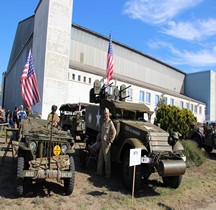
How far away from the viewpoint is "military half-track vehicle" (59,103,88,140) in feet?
52.4

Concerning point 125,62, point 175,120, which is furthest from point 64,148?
point 125,62

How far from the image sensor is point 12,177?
740 cm

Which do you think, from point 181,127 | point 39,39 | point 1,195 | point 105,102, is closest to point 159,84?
point 39,39

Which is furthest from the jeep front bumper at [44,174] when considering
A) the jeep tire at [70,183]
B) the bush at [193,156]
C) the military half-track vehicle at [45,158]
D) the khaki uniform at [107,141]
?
the bush at [193,156]

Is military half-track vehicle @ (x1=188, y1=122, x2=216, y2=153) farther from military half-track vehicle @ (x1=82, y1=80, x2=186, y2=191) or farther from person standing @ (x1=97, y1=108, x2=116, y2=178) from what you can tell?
person standing @ (x1=97, y1=108, x2=116, y2=178)

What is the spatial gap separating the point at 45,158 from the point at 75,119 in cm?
1017

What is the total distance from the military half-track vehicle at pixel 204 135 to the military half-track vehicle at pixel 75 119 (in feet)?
18.9

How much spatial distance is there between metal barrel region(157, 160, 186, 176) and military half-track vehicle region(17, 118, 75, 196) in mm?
1985

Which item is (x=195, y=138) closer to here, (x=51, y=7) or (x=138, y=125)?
(x=138, y=125)

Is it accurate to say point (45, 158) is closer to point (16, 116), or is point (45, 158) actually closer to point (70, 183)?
point (70, 183)

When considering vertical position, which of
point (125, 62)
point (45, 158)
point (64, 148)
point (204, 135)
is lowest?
point (45, 158)

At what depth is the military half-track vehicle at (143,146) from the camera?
682cm

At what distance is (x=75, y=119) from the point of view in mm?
16359

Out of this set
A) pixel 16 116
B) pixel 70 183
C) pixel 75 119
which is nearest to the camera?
pixel 70 183
